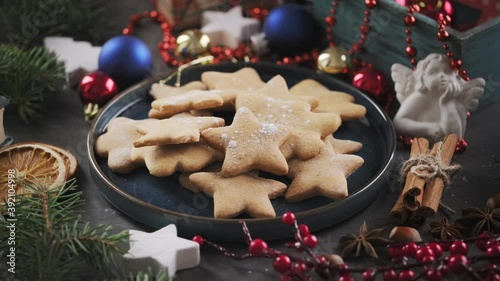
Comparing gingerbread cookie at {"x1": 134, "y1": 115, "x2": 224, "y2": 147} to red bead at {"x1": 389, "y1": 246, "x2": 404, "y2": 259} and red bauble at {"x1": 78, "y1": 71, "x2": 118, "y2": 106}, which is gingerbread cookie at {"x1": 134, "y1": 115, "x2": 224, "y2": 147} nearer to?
red bauble at {"x1": 78, "y1": 71, "x2": 118, "y2": 106}

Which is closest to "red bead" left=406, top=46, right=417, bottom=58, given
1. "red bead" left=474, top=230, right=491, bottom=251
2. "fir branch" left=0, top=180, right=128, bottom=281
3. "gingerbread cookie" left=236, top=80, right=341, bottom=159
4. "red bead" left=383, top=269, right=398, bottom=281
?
"gingerbread cookie" left=236, top=80, right=341, bottom=159

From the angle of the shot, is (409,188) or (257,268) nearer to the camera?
(257,268)

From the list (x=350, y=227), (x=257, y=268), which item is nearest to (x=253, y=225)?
(x=257, y=268)

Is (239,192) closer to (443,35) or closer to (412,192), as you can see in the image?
(412,192)

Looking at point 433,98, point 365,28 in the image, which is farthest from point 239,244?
point 365,28

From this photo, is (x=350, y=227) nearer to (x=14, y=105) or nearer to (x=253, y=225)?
(x=253, y=225)
